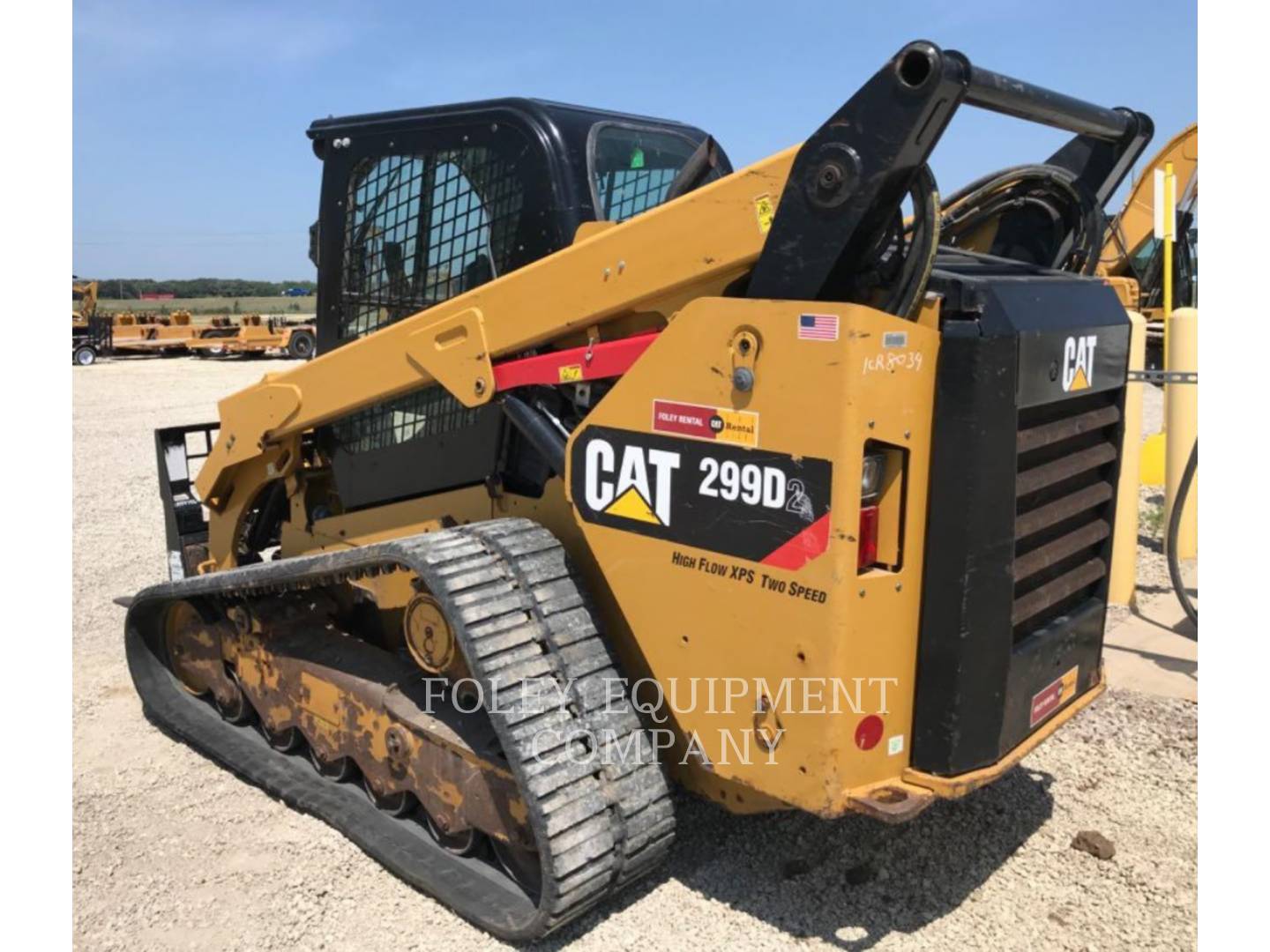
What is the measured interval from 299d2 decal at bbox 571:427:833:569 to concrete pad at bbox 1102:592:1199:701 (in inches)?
122

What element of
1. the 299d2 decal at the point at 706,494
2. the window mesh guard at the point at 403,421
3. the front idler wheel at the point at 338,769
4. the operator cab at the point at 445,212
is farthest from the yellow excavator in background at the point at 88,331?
the 299d2 decal at the point at 706,494

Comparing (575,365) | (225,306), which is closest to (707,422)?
(575,365)

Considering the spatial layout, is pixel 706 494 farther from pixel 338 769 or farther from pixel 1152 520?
pixel 1152 520

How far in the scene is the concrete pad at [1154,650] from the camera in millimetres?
5121

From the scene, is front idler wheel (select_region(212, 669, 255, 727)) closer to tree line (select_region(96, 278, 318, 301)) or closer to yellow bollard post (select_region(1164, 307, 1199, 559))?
yellow bollard post (select_region(1164, 307, 1199, 559))

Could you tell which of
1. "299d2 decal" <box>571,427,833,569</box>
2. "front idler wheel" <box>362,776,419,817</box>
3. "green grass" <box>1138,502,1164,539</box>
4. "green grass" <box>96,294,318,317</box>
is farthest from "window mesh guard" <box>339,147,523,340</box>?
"green grass" <box>96,294,318,317</box>

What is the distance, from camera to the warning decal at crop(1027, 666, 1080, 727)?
3.26 m

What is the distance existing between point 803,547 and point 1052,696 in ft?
3.86

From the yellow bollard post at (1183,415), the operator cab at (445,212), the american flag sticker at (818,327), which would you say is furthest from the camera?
the yellow bollard post at (1183,415)

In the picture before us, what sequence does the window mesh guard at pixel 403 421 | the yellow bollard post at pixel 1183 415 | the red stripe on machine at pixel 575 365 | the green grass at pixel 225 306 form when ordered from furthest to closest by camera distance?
the green grass at pixel 225 306, the yellow bollard post at pixel 1183 415, the window mesh guard at pixel 403 421, the red stripe on machine at pixel 575 365

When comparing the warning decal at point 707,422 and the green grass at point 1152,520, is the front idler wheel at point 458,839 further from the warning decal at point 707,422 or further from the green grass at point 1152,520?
the green grass at point 1152,520

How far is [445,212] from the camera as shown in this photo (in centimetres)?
410

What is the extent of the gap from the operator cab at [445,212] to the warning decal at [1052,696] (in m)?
1.96

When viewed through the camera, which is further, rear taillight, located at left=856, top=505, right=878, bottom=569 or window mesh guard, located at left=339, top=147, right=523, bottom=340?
window mesh guard, located at left=339, top=147, right=523, bottom=340
